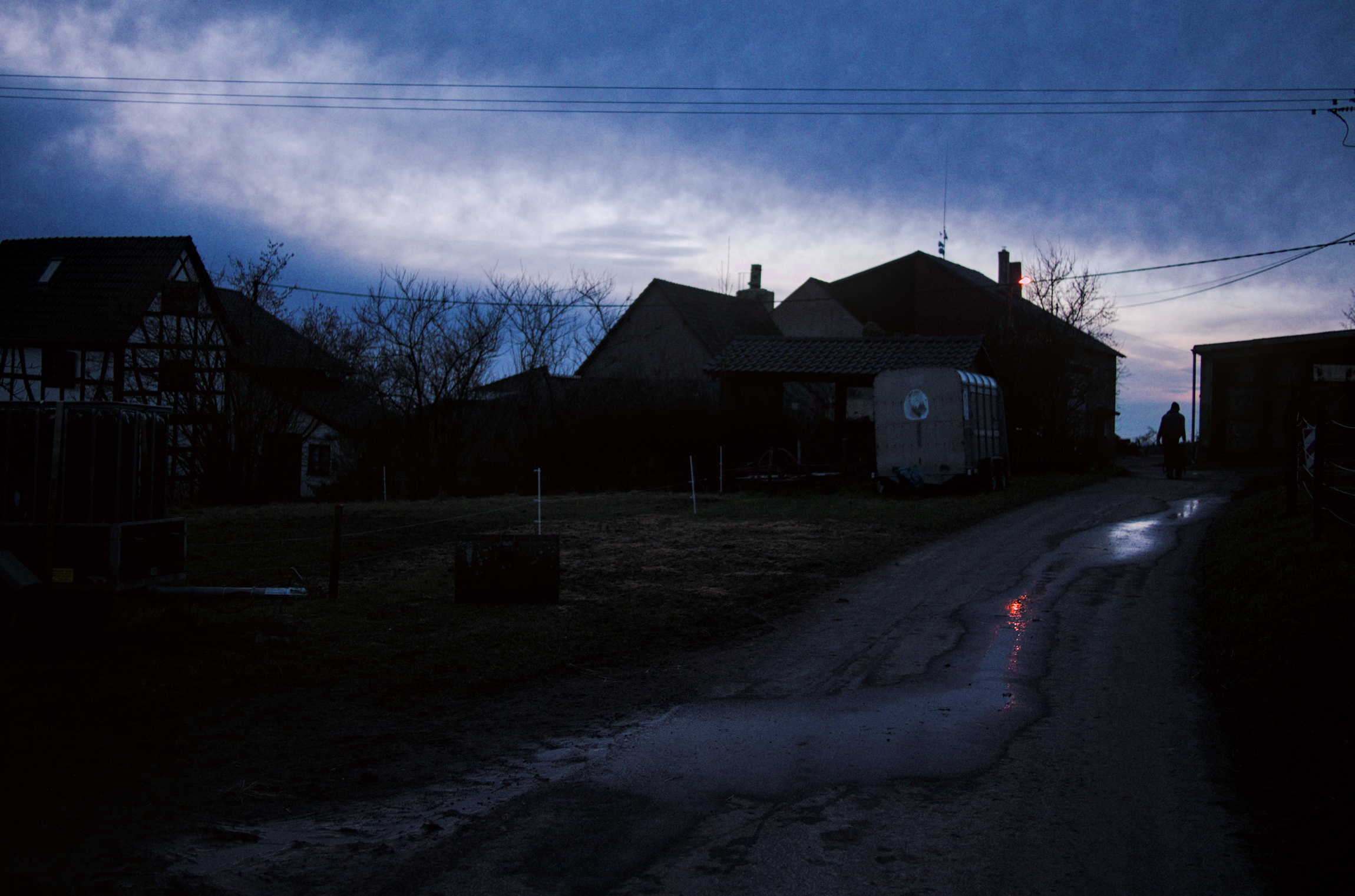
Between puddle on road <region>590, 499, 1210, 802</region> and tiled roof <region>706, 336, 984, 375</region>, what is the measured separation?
22197mm

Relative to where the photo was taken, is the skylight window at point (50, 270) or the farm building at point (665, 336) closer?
the skylight window at point (50, 270)

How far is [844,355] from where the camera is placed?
3098cm

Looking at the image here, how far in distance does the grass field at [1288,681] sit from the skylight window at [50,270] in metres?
31.8

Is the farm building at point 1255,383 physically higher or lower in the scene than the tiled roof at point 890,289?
lower

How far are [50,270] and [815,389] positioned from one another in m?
23.8

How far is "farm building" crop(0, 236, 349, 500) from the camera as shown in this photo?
25.2 meters

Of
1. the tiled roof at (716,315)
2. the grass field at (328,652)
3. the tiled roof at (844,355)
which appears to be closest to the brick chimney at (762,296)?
the tiled roof at (716,315)

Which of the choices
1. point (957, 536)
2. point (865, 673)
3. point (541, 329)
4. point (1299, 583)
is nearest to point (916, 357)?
point (541, 329)

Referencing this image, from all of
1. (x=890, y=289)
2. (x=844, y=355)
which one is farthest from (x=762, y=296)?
(x=844, y=355)

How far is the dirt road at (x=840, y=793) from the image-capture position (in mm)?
3984

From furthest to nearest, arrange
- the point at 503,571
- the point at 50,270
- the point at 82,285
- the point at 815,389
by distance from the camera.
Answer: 1. the point at 815,389
2. the point at 50,270
3. the point at 82,285
4. the point at 503,571

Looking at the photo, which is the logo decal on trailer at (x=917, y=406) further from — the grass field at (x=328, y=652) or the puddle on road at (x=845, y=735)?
the puddle on road at (x=845, y=735)

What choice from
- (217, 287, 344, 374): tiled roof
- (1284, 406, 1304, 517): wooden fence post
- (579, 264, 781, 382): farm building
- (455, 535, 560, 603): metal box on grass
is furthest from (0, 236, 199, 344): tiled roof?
(1284, 406, 1304, 517): wooden fence post

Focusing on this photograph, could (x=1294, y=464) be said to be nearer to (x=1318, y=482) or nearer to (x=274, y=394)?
(x=1318, y=482)
